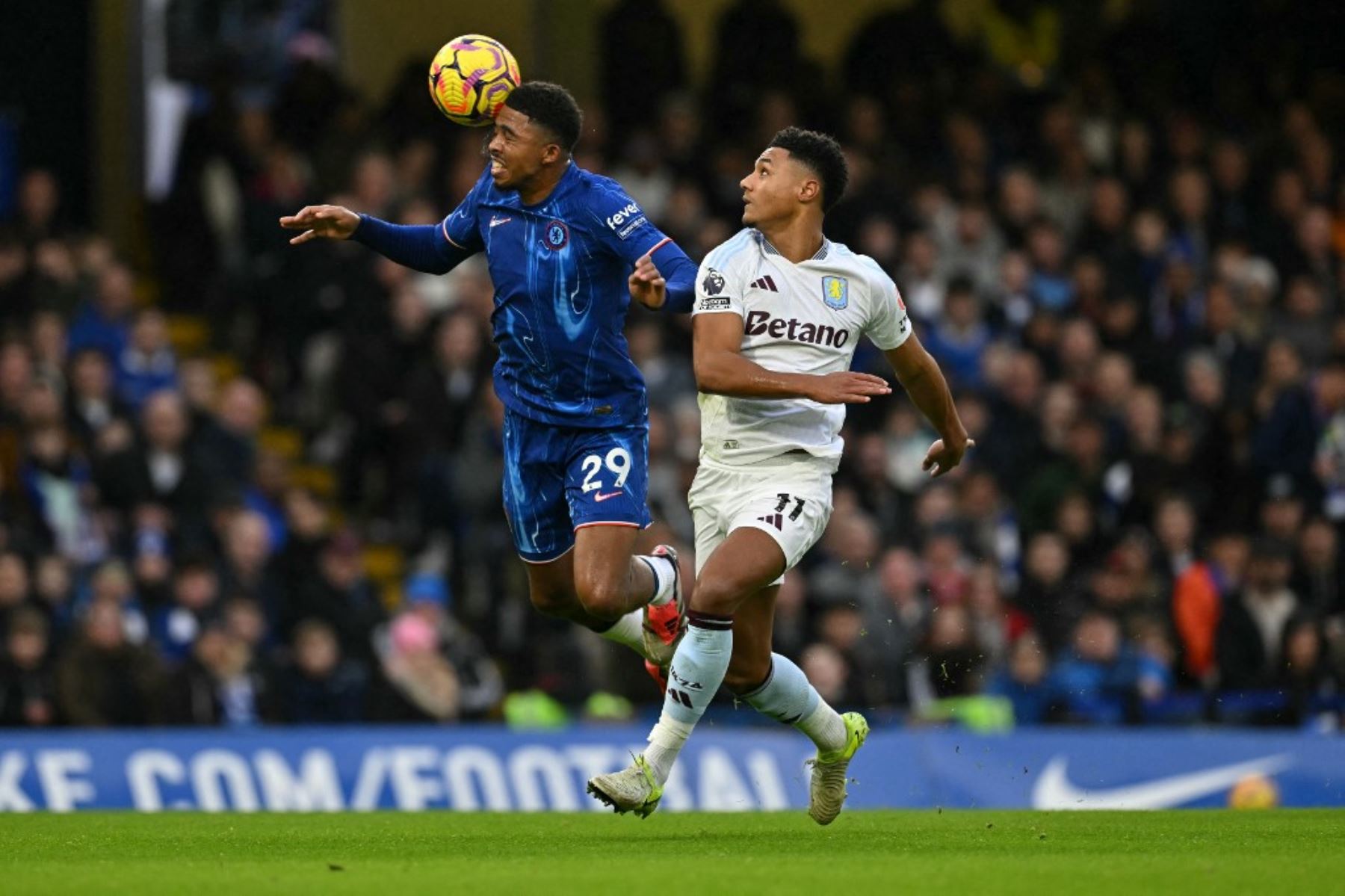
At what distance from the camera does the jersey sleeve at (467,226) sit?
33.1 ft

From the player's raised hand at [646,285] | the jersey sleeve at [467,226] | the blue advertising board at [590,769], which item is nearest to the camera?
the player's raised hand at [646,285]

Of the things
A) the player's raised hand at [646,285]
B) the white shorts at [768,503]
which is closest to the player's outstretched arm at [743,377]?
the player's raised hand at [646,285]

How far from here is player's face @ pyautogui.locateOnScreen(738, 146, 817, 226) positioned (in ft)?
31.2

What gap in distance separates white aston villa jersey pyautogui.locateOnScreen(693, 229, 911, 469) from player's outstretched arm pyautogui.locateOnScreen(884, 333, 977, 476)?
0.38 feet

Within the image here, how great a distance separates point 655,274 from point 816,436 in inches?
43.0

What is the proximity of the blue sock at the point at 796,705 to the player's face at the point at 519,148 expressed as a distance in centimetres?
216

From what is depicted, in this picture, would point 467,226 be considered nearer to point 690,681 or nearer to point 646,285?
point 646,285

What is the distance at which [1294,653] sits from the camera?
50.6 feet

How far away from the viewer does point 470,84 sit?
988cm

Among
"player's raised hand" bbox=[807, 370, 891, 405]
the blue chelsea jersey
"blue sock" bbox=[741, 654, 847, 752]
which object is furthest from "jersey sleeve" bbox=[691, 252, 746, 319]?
"blue sock" bbox=[741, 654, 847, 752]

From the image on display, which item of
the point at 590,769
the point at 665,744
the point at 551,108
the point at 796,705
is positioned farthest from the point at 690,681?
the point at 590,769

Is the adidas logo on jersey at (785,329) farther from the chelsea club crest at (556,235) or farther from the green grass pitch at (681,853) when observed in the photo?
the green grass pitch at (681,853)

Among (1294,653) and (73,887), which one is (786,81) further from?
(73,887)

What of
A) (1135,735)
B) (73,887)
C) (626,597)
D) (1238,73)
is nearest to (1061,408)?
(1135,735)
